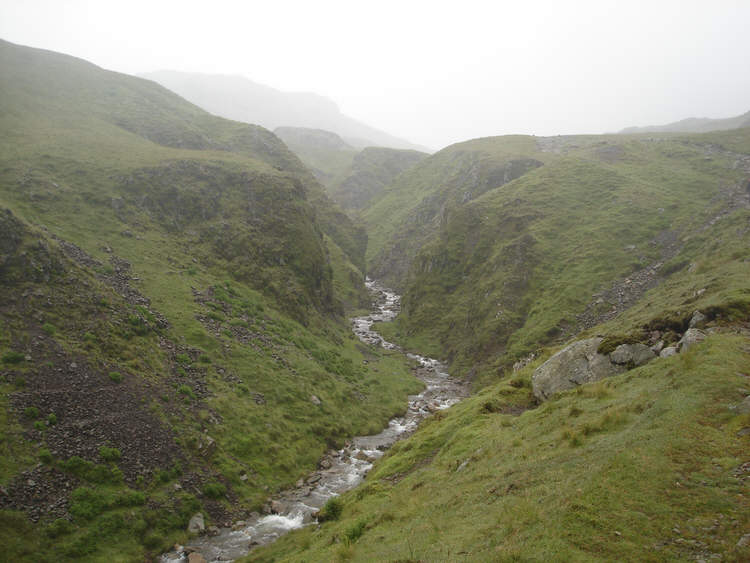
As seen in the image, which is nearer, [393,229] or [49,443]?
[49,443]

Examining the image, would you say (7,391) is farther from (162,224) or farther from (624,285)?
(624,285)

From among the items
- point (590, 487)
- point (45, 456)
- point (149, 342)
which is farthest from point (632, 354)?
point (149, 342)

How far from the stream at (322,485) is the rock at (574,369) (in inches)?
656

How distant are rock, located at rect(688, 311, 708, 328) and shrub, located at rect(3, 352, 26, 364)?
42985mm

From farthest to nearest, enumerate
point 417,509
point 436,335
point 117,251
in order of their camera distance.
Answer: point 436,335 → point 117,251 → point 417,509

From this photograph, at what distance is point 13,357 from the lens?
27984 millimetres

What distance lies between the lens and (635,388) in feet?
65.4

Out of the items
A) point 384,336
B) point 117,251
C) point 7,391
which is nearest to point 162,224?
point 117,251

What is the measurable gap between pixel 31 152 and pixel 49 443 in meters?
51.0

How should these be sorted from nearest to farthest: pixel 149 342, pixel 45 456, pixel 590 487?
pixel 590 487 → pixel 45 456 → pixel 149 342

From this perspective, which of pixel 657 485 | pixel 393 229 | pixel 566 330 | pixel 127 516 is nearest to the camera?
pixel 657 485

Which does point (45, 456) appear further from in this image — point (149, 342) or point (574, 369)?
point (574, 369)

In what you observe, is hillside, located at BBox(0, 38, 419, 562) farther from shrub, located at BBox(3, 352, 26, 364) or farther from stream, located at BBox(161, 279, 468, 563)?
stream, located at BBox(161, 279, 468, 563)

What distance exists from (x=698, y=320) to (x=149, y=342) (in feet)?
135
